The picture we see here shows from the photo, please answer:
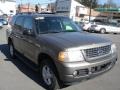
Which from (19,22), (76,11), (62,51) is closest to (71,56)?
(62,51)

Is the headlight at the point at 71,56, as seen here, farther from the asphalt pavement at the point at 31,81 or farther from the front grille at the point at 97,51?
the asphalt pavement at the point at 31,81

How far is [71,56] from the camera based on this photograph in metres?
5.59

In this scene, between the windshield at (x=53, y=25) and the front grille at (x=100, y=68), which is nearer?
the front grille at (x=100, y=68)

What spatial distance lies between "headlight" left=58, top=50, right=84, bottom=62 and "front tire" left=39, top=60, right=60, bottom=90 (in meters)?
0.48

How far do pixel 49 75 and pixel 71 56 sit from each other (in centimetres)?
97

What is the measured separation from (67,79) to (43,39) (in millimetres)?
1427

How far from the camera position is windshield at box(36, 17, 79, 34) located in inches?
279

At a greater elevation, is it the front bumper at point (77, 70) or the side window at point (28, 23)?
the side window at point (28, 23)

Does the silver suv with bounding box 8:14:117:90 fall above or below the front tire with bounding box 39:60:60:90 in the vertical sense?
above

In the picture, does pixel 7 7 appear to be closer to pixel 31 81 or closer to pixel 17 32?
pixel 17 32

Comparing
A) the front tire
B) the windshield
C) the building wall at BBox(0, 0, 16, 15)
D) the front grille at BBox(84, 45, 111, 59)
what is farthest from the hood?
the building wall at BBox(0, 0, 16, 15)

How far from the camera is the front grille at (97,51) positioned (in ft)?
18.8

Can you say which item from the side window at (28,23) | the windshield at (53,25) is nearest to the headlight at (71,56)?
the windshield at (53,25)

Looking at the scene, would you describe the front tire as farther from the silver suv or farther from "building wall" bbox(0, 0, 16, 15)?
"building wall" bbox(0, 0, 16, 15)
